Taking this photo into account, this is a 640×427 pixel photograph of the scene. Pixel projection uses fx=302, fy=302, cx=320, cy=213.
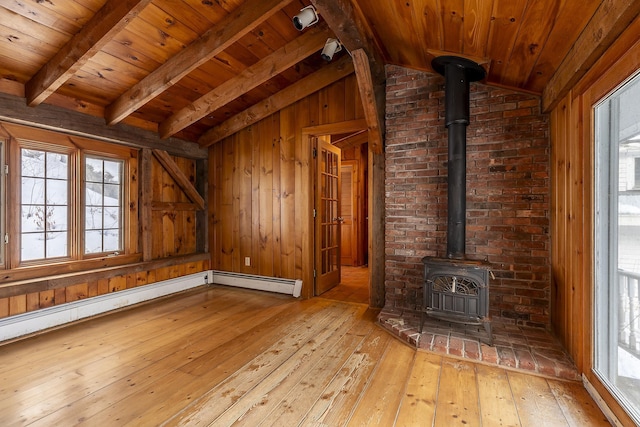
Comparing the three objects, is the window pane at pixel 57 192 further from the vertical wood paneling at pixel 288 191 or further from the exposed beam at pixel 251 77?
the vertical wood paneling at pixel 288 191

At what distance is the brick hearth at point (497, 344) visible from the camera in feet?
6.82

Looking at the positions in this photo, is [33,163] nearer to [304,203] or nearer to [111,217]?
[111,217]

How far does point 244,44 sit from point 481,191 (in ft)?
8.87

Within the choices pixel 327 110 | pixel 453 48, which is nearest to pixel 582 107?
pixel 453 48

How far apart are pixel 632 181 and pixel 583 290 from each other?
752mm

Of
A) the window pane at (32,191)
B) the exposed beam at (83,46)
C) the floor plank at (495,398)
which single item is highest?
the exposed beam at (83,46)

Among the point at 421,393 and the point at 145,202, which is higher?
the point at 145,202

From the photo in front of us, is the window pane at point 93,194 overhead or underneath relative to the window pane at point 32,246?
overhead

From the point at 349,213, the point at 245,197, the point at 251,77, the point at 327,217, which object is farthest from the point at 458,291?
the point at 349,213

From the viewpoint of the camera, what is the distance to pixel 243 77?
3.32m

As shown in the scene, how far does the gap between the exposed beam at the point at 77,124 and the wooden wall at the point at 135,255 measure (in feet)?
0.48

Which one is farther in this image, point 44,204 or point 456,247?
point 44,204

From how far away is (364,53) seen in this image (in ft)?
8.19

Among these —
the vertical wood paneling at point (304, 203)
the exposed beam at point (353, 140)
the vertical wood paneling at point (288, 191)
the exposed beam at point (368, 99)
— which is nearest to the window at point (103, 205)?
the vertical wood paneling at point (288, 191)
